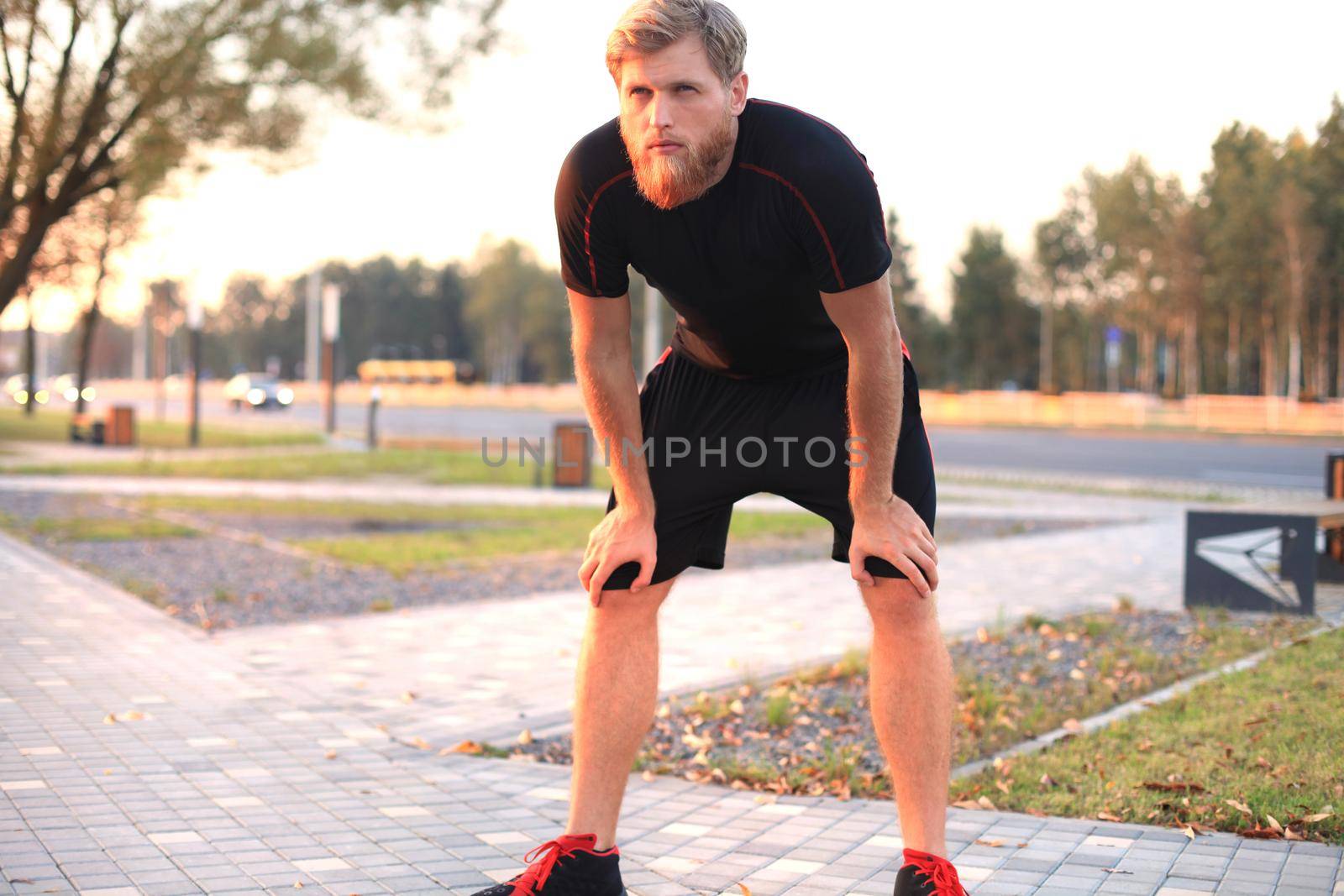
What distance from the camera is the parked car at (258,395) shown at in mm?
52312

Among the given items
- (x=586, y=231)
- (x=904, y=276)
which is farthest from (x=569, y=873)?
(x=904, y=276)

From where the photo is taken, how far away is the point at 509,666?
612cm

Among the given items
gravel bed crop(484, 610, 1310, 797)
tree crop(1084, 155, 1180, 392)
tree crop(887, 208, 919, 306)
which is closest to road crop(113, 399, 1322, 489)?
gravel bed crop(484, 610, 1310, 797)

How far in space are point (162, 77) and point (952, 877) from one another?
52.4 feet

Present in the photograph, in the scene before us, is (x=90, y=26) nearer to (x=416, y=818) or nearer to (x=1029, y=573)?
(x=1029, y=573)

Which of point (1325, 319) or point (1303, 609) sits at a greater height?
point (1325, 319)

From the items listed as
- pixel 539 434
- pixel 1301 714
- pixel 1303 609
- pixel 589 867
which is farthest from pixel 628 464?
pixel 539 434

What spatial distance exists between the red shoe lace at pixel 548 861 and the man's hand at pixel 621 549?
0.50 metres

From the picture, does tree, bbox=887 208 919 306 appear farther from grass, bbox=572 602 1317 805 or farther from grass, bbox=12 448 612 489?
grass, bbox=572 602 1317 805

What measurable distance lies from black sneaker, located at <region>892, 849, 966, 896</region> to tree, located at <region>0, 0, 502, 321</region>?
15580 mm

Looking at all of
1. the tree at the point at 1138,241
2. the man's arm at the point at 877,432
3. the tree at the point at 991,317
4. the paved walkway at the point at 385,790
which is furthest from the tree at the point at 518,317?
the man's arm at the point at 877,432

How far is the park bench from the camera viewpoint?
6.99 m

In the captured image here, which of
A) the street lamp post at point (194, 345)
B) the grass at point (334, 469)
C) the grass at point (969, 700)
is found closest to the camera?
the grass at point (969, 700)

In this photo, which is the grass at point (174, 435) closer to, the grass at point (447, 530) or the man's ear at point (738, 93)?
the grass at point (447, 530)
